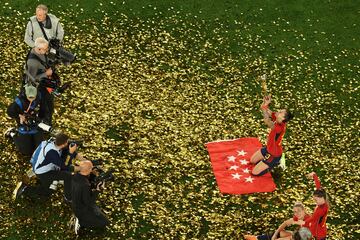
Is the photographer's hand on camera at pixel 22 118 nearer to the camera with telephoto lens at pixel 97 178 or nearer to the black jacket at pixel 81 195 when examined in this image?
the camera with telephoto lens at pixel 97 178

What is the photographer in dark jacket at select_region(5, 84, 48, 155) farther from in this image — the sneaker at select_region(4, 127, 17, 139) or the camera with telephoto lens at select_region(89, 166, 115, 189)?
the camera with telephoto lens at select_region(89, 166, 115, 189)

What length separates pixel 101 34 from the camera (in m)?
18.1

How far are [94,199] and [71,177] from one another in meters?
0.66

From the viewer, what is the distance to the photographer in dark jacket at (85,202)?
11445 millimetres

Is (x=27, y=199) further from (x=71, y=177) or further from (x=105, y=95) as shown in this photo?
(x=105, y=95)

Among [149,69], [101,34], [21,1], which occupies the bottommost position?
[149,69]

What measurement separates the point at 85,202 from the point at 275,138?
4743 mm

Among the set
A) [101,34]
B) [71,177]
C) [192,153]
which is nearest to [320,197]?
[192,153]

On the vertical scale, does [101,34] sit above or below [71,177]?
above

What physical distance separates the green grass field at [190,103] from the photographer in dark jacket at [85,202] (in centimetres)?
37

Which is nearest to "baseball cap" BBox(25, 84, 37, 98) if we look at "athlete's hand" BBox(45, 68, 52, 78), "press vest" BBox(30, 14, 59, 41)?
"athlete's hand" BBox(45, 68, 52, 78)

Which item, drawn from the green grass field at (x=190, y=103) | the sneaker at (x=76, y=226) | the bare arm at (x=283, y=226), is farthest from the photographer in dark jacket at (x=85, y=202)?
the bare arm at (x=283, y=226)

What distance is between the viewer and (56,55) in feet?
47.8

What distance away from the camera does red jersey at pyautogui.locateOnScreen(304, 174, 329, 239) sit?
38.3ft
